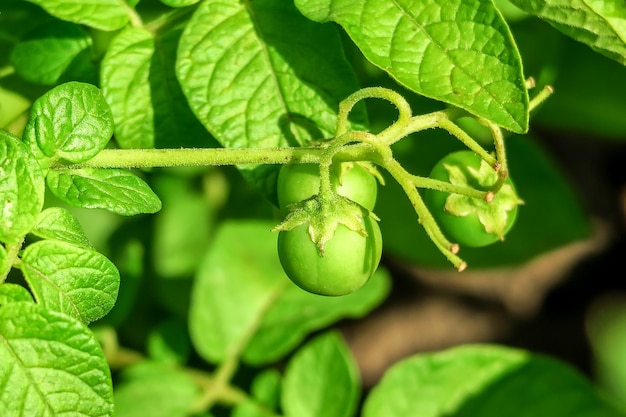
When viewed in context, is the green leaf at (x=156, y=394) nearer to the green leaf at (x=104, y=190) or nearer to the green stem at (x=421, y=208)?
the green leaf at (x=104, y=190)

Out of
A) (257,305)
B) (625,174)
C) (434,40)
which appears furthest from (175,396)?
(625,174)

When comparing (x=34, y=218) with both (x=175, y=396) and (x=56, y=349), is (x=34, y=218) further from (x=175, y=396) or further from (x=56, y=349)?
(x=175, y=396)

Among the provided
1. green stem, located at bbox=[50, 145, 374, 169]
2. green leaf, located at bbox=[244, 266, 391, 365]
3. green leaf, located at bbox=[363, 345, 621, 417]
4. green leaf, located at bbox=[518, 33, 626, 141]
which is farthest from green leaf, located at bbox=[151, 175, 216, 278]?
green stem, located at bbox=[50, 145, 374, 169]

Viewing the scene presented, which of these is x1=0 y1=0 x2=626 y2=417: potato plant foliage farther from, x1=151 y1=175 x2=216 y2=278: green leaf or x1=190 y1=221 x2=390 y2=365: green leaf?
x1=151 y1=175 x2=216 y2=278: green leaf

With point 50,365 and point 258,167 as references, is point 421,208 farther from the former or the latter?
point 50,365

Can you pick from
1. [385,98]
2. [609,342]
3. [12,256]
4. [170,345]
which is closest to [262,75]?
[385,98]

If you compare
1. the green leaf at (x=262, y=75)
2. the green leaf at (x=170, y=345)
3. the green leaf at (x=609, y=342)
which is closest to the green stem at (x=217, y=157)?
the green leaf at (x=262, y=75)
